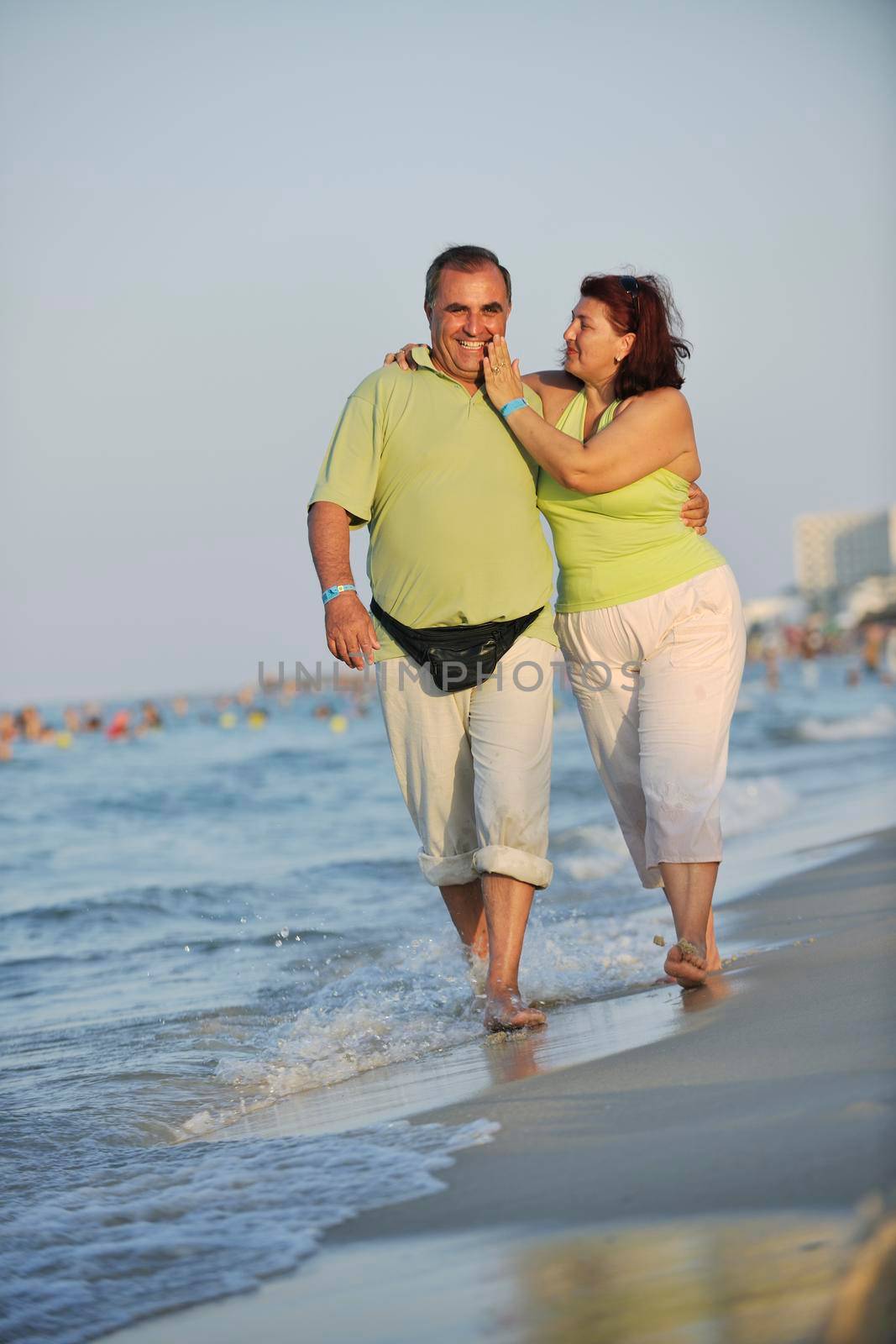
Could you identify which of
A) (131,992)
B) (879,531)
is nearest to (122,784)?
(131,992)

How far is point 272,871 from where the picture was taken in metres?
8.89

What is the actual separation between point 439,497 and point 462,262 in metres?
0.69

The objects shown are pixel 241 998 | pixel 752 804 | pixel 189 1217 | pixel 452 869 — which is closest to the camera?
pixel 189 1217

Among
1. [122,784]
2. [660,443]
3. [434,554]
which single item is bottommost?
[122,784]

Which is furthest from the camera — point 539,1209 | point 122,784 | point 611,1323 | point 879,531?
point 879,531

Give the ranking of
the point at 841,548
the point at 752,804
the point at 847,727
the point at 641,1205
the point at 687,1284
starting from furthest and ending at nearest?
the point at 841,548, the point at 847,727, the point at 752,804, the point at 641,1205, the point at 687,1284

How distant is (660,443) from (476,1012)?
178 cm

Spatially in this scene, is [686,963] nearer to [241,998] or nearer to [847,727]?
[241,998]

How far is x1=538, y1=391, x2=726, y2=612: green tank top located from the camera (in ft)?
13.0

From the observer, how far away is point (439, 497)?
3867mm

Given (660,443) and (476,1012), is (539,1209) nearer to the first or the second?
(476,1012)

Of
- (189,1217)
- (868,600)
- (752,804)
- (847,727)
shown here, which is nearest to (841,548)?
(868,600)

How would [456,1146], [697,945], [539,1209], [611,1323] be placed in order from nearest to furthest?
[611,1323] → [539,1209] → [456,1146] → [697,945]

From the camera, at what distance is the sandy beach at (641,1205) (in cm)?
→ 167
